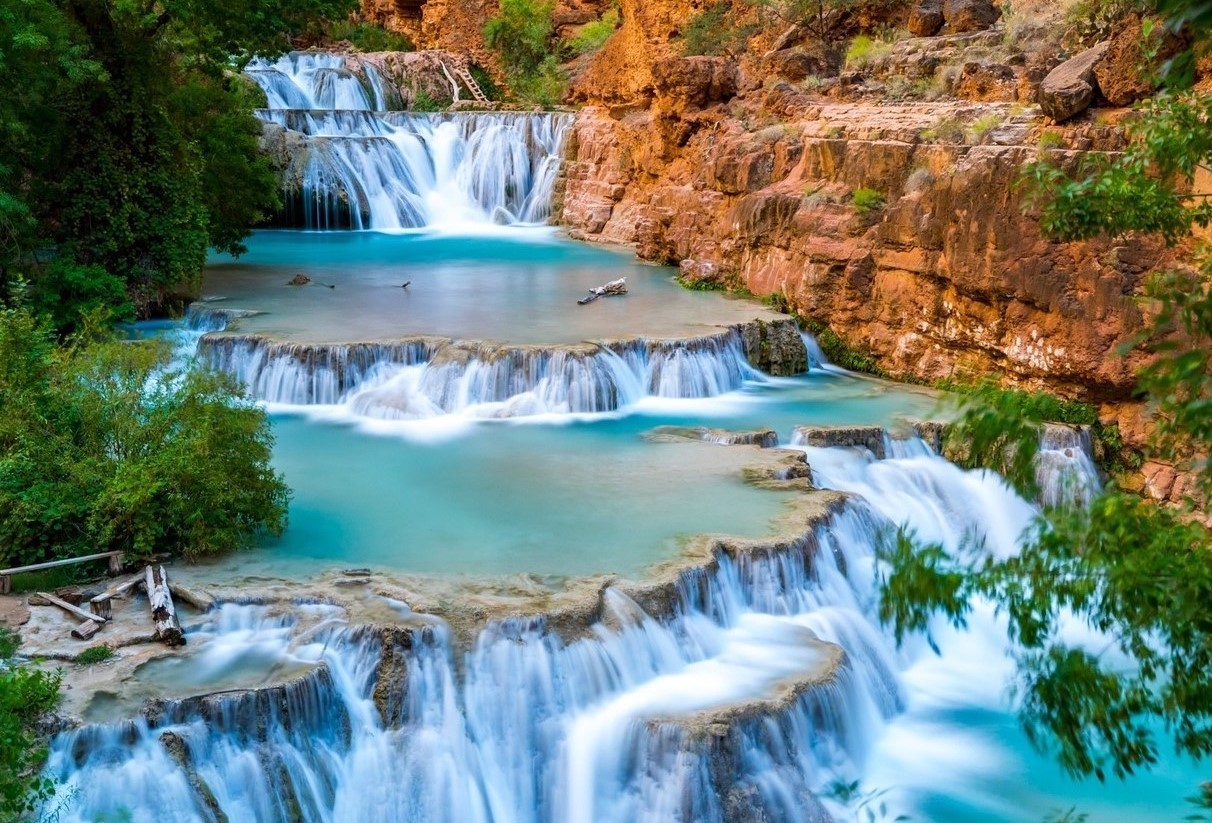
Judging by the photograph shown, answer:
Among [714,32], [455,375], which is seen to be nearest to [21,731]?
[455,375]

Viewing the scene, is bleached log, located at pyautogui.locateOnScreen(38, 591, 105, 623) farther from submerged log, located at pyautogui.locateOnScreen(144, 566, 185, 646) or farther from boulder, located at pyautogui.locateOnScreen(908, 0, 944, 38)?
boulder, located at pyautogui.locateOnScreen(908, 0, 944, 38)

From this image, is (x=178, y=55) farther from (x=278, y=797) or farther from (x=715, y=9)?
(x=278, y=797)

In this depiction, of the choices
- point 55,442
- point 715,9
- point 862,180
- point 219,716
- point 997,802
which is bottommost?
point 997,802

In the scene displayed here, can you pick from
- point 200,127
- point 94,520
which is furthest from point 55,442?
point 200,127

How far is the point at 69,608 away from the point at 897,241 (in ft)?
39.8

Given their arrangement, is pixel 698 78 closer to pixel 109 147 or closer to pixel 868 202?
pixel 868 202

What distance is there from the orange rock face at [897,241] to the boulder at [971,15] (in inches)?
116

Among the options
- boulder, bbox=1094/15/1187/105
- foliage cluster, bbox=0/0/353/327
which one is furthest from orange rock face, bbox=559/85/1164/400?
foliage cluster, bbox=0/0/353/327

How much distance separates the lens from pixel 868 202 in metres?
18.1

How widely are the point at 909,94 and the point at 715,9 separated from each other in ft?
33.7

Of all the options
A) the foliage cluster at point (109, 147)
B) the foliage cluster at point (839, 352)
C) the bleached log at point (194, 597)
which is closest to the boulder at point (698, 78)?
the foliage cluster at point (109, 147)

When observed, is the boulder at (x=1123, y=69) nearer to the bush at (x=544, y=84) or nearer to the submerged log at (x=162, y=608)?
the submerged log at (x=162, y=608)

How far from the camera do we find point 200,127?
20.9 meters

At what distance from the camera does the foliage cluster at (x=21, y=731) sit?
6.68 metres
